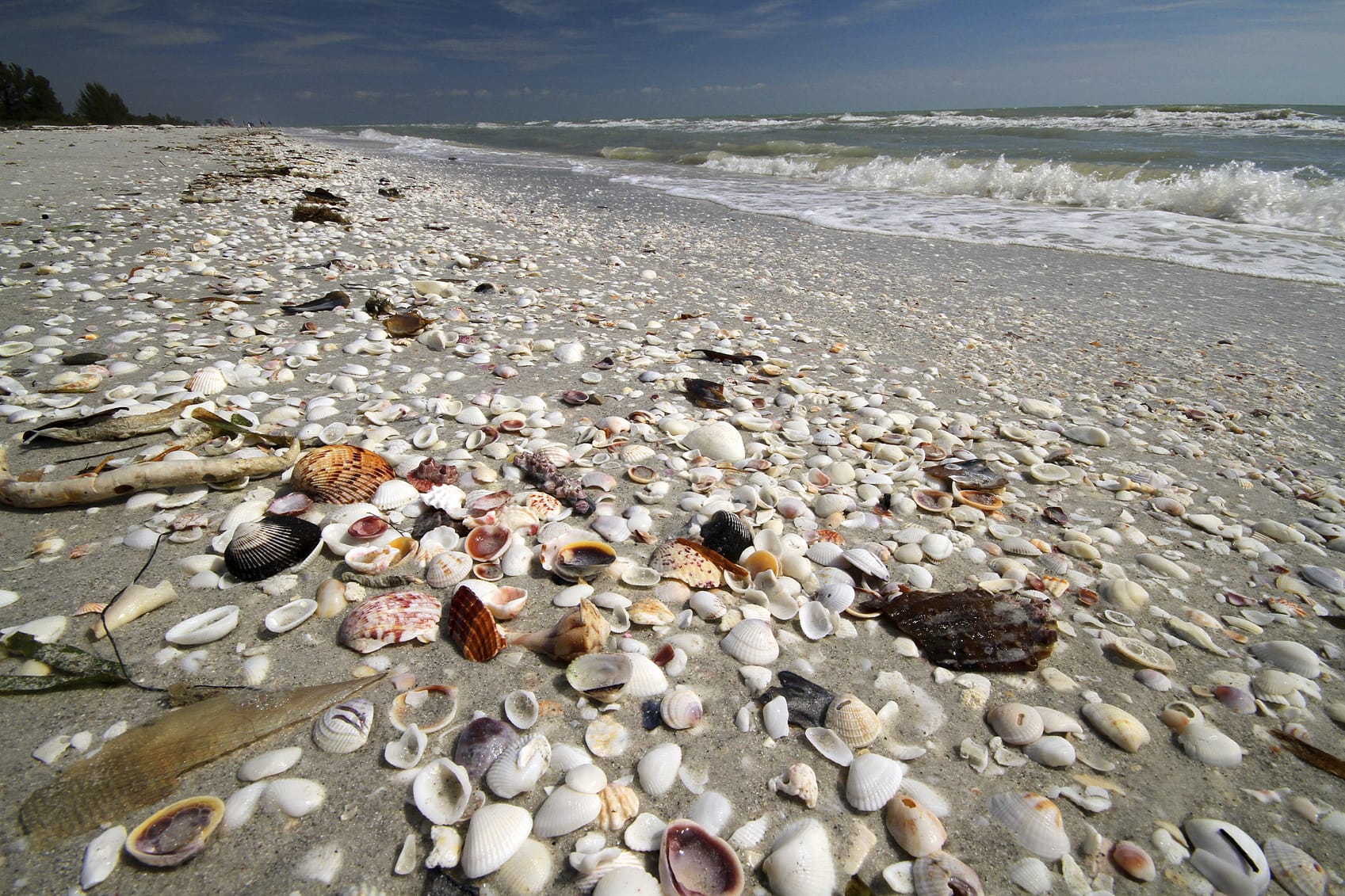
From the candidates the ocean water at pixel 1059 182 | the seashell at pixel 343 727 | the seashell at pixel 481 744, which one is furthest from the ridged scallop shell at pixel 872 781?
the ocean water at pixel 1059 182

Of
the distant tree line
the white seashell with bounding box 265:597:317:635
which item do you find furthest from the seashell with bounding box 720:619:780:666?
the distant tree line

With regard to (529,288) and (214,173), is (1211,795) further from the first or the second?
(214,173)

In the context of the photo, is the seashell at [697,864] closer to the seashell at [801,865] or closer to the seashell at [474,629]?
the seashell at [801,865]

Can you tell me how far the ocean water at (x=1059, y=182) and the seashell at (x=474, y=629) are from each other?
8675 millimetres

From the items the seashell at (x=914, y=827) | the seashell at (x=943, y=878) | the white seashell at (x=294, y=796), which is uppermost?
the white seashell at (x=294, y=796)

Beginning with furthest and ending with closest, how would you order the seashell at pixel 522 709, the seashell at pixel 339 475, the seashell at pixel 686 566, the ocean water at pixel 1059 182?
the ocean water at pixel 1059 182 < the seashell at pixel 339 475 < the seashell at pixel 686 566 < the seashell at pixel 522 709

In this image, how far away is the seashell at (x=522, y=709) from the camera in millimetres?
1457

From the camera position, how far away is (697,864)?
3.97ft

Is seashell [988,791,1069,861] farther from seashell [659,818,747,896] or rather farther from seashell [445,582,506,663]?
seashell [445,582,506,663]

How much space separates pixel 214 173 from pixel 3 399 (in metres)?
10.4

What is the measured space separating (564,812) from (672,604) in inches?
28.0

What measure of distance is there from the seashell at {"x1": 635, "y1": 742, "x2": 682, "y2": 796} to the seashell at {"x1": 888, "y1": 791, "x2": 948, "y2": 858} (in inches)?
19.0

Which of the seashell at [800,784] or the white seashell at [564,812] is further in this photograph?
the seashell at [800,784]

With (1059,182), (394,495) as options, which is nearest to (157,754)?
(394,495)
